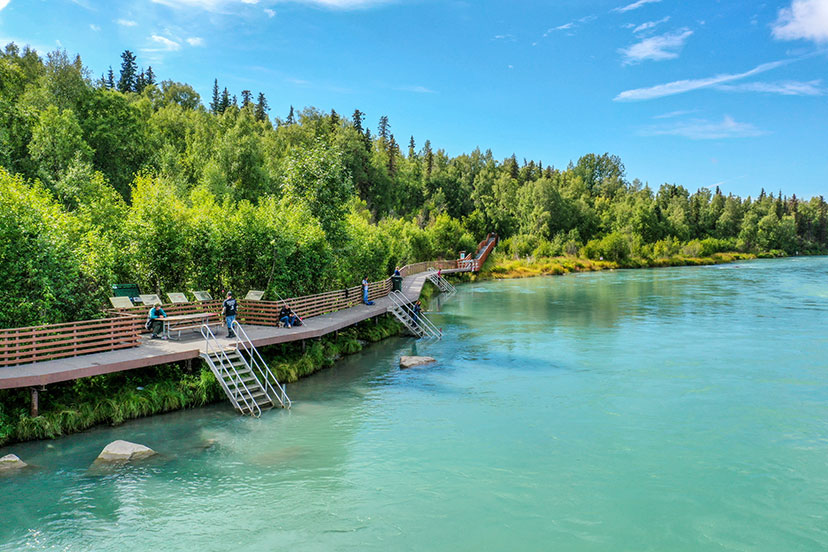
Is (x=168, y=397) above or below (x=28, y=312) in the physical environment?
below

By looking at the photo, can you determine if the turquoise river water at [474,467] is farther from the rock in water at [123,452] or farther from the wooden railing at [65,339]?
the wooden railing at [65,339]

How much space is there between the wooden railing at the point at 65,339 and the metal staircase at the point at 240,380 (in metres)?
2.66

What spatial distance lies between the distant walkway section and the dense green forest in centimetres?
103

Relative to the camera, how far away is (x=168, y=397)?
707 inches

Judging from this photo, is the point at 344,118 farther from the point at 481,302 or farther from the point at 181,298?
the point at 181,298

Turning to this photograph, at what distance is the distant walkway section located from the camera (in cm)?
1556

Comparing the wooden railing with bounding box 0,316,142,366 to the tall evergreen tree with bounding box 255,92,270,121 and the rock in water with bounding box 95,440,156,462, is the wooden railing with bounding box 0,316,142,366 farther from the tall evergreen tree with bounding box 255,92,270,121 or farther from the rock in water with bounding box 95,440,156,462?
the tall evergreen tree with bounding box 255,92,270,121

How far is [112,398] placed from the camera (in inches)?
665

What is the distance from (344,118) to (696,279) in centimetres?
6391

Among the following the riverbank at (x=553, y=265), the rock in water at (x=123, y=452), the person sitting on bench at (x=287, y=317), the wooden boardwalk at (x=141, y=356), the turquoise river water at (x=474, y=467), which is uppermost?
the riverbank at (x=553, y=265)

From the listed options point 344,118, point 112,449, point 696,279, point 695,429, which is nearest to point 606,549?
point 695,429

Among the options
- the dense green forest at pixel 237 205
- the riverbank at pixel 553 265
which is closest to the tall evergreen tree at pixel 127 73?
the dense green forest at pixel 237 205

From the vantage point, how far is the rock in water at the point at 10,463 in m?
13.3

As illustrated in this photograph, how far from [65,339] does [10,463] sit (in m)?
4.79
